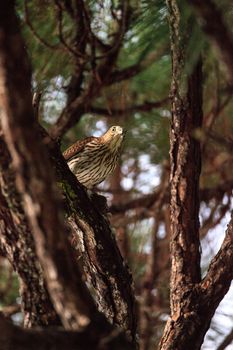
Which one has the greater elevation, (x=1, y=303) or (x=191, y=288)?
(x=191, y=288)

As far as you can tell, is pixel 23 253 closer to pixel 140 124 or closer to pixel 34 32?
pixel 34 32

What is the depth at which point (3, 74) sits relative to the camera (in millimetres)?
1443

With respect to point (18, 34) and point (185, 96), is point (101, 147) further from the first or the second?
point (18, 34)

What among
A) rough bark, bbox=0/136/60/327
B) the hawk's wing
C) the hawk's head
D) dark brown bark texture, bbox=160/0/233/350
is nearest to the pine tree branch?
rough bark, bbox=0/136/60/327

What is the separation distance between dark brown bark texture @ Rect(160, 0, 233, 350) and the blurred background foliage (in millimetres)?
451

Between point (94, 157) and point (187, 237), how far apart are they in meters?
2.14

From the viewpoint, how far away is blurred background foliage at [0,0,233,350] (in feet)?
11.9

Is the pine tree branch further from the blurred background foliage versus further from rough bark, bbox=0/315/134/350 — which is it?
the blurred background foliage

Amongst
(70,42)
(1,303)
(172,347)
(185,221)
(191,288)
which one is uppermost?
(70,42)

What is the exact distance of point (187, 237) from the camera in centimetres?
289

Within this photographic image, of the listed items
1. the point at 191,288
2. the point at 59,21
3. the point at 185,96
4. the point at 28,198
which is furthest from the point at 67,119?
the point at 28,198

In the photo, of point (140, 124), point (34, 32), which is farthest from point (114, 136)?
point (34, 32)

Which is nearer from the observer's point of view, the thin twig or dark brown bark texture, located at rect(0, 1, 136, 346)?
dark brown bark texture, located at rect(0, 1, 136, 346)

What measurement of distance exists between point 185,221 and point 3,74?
61.8 inches
